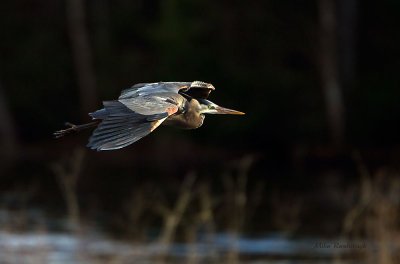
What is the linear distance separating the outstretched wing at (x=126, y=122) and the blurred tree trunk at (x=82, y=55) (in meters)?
23.9

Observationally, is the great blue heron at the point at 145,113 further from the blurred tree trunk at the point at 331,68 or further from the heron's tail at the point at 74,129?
the blurred tree trunk at the point at 331,68

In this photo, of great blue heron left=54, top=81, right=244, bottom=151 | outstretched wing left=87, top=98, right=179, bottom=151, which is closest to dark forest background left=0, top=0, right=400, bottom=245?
great blue heron left=54, top=81, right=244, bottom=151

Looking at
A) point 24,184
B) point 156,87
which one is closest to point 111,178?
point 24,184

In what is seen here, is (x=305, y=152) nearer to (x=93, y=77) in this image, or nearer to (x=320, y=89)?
(x=320, y=89)

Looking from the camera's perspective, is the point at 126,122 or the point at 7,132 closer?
the point at 126,122

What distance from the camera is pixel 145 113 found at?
3467mm

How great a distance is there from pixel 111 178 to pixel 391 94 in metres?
8.84

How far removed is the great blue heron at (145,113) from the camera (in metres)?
3.40

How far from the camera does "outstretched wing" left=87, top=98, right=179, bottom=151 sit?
3.38m

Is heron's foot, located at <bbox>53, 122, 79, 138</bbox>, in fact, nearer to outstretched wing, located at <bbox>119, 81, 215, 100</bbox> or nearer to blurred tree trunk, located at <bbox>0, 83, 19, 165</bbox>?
outstretched wing, located at <bbox>119, 81, 215, 100</bbox>

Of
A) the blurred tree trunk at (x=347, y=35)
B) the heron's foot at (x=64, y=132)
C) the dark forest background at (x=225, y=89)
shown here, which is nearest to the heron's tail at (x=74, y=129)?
the heron's foot at (x=64, y=132)

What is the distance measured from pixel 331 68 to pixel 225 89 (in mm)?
3650

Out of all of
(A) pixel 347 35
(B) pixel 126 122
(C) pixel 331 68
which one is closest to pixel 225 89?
(C) pixel 331 68

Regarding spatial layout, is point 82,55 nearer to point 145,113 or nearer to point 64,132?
point 64,132
